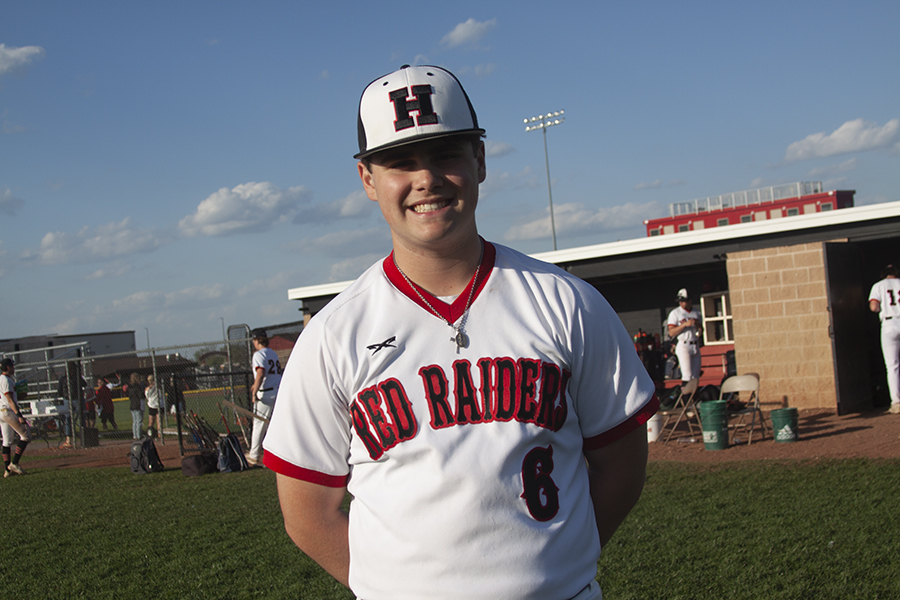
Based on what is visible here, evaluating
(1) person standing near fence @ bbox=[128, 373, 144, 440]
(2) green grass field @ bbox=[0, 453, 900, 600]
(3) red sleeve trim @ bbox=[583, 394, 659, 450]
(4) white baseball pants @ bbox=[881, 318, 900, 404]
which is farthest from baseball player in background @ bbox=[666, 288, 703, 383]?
(1) person standing near fence @ bbox=[128, 373, 144, 440]

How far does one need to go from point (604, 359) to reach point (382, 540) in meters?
0.68

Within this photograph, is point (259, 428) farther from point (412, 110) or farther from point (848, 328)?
point (412, 110)

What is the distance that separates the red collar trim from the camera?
5.86ft

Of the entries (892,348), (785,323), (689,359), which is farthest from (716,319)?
(892,348)

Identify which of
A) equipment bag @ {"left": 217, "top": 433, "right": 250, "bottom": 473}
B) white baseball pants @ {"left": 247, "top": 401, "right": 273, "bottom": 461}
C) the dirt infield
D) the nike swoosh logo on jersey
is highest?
the nike swoosh logo on jersey

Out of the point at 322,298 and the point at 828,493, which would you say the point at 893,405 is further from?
the point at 322,298

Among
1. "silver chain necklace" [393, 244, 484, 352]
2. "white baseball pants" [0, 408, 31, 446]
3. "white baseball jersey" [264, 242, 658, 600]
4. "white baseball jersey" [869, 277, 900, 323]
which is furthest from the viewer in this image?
"white baseball pants" [0, 408, 31, 446]

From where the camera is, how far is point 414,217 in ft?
5.97

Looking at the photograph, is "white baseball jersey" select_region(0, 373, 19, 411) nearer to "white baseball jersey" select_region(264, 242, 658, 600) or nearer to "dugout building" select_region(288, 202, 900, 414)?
"dugout building" select_region(288, 202, 900, 414)

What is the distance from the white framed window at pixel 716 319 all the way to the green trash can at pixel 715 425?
8.86 m

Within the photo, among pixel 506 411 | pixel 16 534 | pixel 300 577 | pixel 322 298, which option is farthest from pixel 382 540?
pixel 322 298

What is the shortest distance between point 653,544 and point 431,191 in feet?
15.6

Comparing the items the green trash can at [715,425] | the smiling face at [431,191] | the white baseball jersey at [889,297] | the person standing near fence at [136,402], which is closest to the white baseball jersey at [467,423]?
the smiling face at [431,191]

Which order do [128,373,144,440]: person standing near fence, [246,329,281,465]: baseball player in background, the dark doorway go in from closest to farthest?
[246,329,281,465]: baseball player in background, the dark doorway, [128,373,144,440]: person standing near fence
